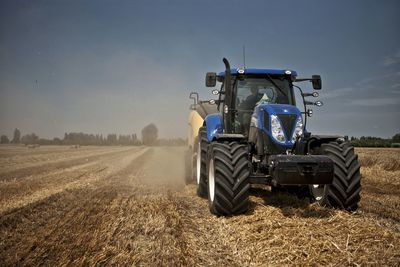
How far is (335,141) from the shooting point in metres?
6.41

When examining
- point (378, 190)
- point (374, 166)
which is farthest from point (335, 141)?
point (374, 166)

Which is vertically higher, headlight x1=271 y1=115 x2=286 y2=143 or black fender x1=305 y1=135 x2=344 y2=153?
headlight x1=271 y1=115 x2=286 y2=143

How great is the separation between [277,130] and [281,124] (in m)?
0.12

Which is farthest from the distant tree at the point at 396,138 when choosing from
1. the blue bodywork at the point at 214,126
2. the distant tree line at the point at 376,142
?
the blue bodywork at the point at 214,126

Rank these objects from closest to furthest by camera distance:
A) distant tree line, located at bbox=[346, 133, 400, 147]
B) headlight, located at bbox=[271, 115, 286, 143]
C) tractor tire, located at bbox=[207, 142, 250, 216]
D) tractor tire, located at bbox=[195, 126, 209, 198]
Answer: tractor tire, located at bbox=[207, 142, 250, 216], headlight, located at bbox=[271, 115, 286, 143], tractor tire, located at bbox=[195, 126, 209, 198], distant tree line, located at bbox=[346, 133, 400, 147]

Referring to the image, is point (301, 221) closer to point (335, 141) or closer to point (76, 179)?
point (335, 141)

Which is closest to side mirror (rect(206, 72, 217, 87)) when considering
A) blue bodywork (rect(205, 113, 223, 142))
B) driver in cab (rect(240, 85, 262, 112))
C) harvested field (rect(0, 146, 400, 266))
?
driver in cab (rect(240, 85, 262, 112))

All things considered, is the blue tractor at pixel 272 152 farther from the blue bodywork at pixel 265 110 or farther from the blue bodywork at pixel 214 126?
the blue bodywork at pixel 214 126

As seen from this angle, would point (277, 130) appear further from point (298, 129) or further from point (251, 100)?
point (251, 100)

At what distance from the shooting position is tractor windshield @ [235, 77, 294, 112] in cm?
738

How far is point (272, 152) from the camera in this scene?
619 cm

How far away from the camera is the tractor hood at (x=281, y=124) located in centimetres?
618

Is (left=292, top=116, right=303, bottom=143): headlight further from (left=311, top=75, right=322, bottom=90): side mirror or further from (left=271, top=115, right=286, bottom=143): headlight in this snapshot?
(left=311, top=75, right=322, bottom=90): side mirror

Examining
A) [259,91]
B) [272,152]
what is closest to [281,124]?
[272,152]
